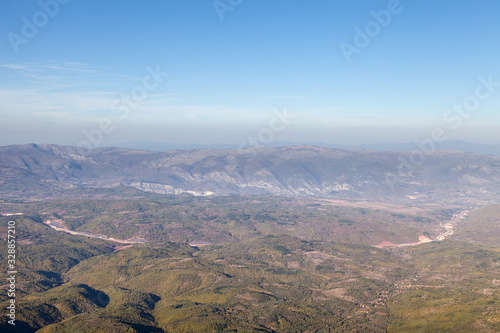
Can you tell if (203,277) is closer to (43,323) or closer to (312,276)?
(312,276)

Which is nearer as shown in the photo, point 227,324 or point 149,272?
point 227,324

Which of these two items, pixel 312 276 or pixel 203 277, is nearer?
pixel 203 277

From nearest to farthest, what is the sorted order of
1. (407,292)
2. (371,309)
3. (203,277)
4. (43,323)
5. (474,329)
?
(474,329)
(43,323)
(371,309)
(407,292)
(203,277)

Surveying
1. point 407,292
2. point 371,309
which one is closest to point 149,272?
point 371,309

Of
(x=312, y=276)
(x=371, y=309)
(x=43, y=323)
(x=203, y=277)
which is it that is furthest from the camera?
(x=312, y=276)

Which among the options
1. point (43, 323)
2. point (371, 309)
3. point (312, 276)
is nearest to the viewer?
point (43, 323)

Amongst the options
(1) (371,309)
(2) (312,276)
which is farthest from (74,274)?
(1) (371,309)

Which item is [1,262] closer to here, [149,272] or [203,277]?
[149,272]

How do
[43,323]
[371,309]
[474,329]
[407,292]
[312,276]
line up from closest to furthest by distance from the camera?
[474,329]
[43,323]
[371,309]
[407,292]
[312,276]
